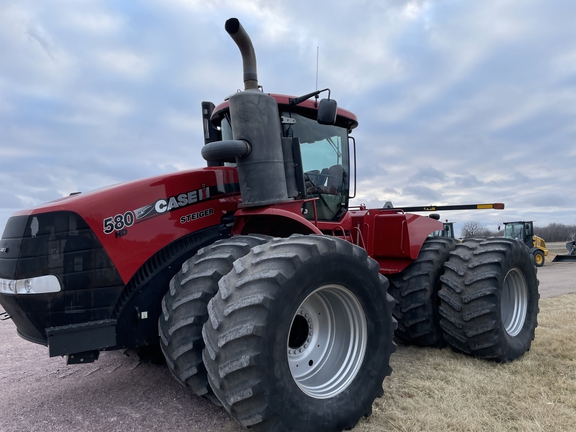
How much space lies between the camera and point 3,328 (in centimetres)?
727

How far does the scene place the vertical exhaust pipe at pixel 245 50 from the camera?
362 centimetres

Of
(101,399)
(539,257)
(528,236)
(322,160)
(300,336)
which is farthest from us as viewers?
(528,236)

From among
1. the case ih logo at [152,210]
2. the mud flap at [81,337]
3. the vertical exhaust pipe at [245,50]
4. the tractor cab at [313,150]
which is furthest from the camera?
the tractor cab at [313,150]

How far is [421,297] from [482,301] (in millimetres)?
636

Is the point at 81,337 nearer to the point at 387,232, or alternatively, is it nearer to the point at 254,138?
the point at 254,138

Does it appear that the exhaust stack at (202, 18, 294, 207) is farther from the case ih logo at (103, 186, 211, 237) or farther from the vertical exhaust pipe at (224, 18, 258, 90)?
the case ih logo at (103, 186, 211, 237)

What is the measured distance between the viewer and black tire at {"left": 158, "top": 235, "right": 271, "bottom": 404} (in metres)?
2.99

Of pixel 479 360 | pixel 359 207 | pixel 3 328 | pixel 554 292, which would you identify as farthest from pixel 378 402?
pixel 554 292

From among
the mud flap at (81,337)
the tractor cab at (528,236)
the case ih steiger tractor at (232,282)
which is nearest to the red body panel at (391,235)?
the case ih steiger tractor at (232,282)

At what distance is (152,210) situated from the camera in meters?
3.48

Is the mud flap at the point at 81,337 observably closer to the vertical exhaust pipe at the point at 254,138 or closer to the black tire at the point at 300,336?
the black tire at the point at 300,336

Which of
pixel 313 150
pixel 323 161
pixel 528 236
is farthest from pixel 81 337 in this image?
pixel 528 236

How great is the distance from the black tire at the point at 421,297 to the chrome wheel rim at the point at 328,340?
170cm

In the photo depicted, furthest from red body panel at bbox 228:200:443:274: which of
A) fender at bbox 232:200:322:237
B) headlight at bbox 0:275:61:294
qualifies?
headlight at bbox 0:275:61:294
